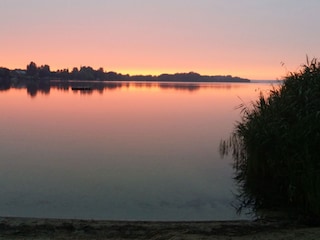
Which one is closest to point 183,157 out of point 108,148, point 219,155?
point 219,155

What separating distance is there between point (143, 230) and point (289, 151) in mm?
4318

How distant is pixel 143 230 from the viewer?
28.6 ft

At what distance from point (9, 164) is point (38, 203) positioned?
17.4 ft

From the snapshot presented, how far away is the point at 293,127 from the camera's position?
10344 mm

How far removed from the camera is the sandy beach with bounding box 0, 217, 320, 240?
794 centimetres

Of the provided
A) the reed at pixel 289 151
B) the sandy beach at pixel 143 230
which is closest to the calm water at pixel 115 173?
the reed at pixel 289 151

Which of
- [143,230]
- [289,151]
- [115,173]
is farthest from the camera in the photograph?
[115,173]

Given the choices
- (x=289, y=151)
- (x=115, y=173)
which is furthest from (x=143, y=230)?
(x=115, y=173)

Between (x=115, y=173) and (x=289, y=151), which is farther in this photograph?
(x=115, y=173)

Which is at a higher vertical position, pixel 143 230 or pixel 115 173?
pixel 143 230

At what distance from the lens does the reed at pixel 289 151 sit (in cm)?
950

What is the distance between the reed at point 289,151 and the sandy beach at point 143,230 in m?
1.07

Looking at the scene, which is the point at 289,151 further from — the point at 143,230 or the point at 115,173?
the point at 115,173

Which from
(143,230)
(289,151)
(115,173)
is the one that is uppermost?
(289,151)
